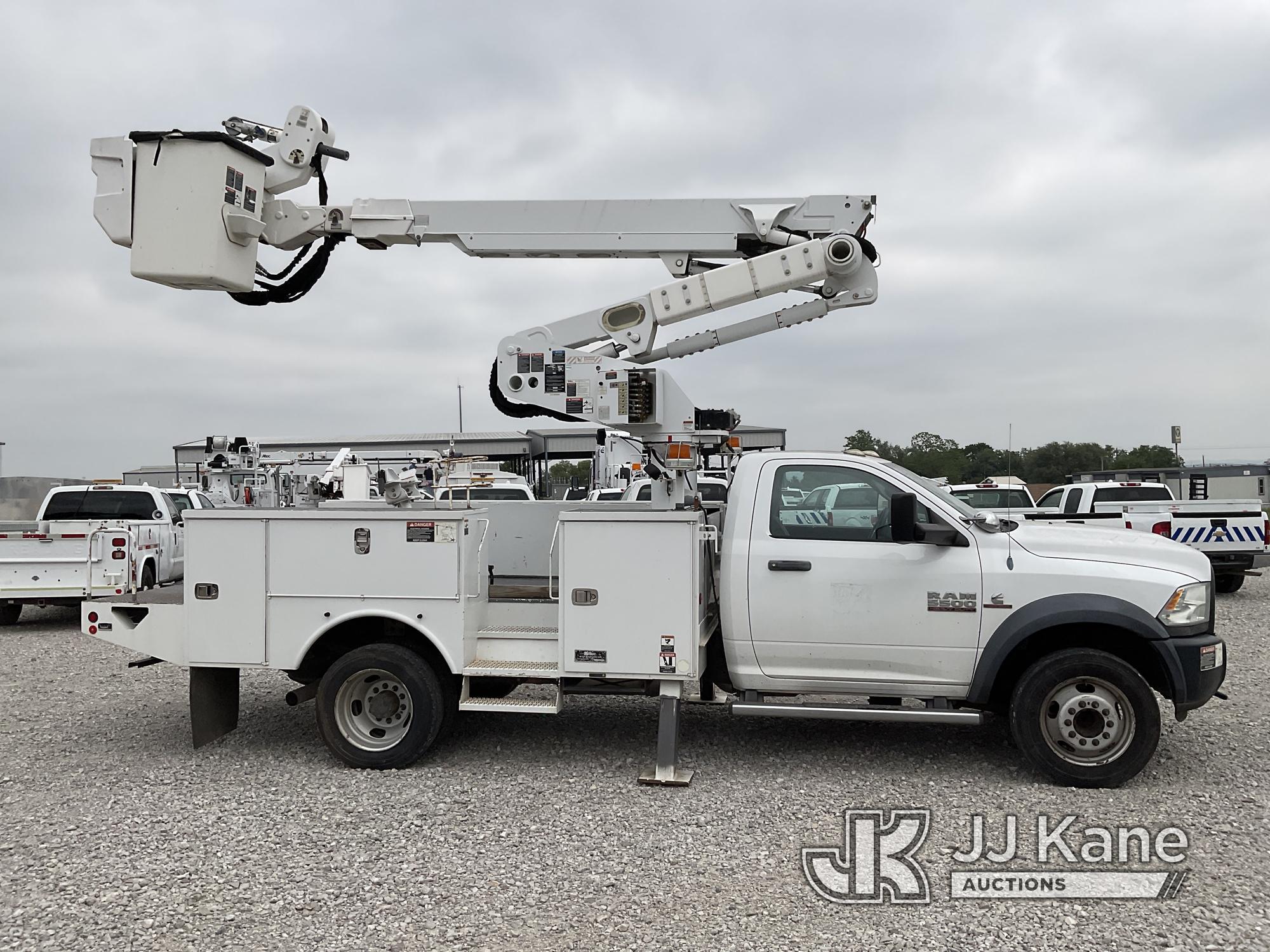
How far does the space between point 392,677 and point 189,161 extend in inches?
140

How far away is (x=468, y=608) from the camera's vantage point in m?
6.51

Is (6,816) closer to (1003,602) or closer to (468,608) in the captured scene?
(468,608)

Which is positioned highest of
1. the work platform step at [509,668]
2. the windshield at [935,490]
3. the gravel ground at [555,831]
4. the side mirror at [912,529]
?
the windshield at [935,490]

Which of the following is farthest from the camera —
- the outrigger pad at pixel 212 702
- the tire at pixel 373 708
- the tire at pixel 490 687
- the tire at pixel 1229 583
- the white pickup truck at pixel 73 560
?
the tire at pixel 1229 583

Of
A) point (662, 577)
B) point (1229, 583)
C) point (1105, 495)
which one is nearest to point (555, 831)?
point (662, 577)

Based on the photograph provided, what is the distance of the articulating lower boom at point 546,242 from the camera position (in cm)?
653

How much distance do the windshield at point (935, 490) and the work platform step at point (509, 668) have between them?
250 cm

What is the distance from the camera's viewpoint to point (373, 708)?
21.8ft

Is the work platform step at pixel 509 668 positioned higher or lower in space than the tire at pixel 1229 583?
higher

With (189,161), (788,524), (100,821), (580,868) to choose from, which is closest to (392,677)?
(100,821)

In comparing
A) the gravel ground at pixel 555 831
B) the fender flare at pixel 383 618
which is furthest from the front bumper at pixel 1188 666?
the fender flare at pixel 383 618

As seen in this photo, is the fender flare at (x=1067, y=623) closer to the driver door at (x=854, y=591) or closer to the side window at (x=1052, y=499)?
the driver door at (x=854, y=591)

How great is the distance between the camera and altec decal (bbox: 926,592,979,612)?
6.11m

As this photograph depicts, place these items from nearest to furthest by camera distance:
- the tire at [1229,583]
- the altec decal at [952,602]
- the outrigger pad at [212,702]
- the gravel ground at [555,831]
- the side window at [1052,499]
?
1. the gravel ground at [555,831]
2. the altec decal at [952,602]
3. the outrigger pad at [212,702]
4. the tire at [1229,583]
5. the side window at [1052,499]
